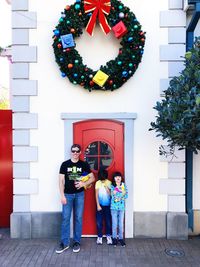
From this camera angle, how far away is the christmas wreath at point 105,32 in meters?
5.80

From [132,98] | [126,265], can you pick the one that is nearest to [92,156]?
[132,98]

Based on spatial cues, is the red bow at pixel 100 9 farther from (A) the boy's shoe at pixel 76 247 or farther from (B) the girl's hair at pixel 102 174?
(A) the boy's shoe at pixel 76 247

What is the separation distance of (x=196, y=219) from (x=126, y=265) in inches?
75.8

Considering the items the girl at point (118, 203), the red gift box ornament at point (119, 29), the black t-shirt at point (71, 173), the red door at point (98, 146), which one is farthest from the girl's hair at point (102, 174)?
the red gift box ornament at point (119, 29)

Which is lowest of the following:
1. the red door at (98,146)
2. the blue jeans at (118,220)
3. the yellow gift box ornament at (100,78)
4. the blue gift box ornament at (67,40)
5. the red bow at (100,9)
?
the blue jeans at (118,220)

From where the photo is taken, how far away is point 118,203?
572 centimetres

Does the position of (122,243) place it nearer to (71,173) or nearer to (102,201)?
(102,201)

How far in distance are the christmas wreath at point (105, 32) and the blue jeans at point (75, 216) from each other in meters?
2.03

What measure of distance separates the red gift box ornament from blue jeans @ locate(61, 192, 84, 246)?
2.89 m

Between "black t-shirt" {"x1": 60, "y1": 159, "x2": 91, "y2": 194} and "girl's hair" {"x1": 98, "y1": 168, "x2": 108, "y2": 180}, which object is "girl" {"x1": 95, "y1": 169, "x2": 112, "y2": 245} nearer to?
"girl's hair" {"x1": 98, "y1": 168, "x2": 108, "y2": 180}

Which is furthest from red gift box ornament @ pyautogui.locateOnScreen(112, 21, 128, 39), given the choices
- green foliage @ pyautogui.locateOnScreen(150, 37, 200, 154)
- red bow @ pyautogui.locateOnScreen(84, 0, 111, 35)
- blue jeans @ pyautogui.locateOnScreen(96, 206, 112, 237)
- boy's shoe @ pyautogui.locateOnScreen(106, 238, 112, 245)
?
boy's shoe @ pyautogui.locateOnScreen(106, 238, 112, 245)

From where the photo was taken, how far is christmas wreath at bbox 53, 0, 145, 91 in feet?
19.0

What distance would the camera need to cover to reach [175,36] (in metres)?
6.00

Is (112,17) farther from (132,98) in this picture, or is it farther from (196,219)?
(196,219)
